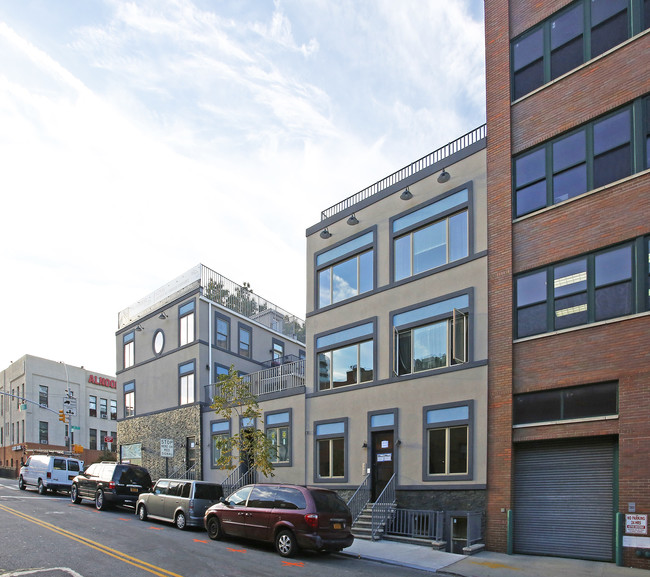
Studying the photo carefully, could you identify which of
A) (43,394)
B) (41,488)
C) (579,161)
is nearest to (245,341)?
(41,488)

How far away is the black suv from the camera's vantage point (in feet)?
78.1

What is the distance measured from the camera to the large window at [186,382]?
103 ft

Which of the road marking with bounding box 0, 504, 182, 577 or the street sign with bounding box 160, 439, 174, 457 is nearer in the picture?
the road marking with bounding box 0, 504, 182, 577

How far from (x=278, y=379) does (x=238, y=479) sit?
436cm

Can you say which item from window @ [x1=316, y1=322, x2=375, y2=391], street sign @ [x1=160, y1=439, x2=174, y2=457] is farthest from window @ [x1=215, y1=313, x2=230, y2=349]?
window @ [x1=316, y1=322, x2=375, y2=391]

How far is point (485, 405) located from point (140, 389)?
2366 centimetres

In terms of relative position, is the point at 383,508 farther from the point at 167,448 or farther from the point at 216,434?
the point at 216,434

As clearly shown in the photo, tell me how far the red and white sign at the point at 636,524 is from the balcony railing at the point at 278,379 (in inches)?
526

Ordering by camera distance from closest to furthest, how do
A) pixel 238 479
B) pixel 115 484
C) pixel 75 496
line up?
1. pixel 115 484
2. pixel 75 496
3. pixel 238 479

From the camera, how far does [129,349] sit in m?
37.4

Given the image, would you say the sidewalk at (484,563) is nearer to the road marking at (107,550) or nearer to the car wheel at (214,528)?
the car wheel at (214,528)

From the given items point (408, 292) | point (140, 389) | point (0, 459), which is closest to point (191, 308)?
point (140, 389)

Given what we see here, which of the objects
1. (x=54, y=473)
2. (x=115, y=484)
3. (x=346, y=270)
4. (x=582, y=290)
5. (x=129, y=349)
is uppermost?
(x=346, y=270)

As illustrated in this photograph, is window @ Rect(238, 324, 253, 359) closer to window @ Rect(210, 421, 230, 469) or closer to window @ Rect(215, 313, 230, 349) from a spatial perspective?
window @ Rect(215, 313, 230, 349)
